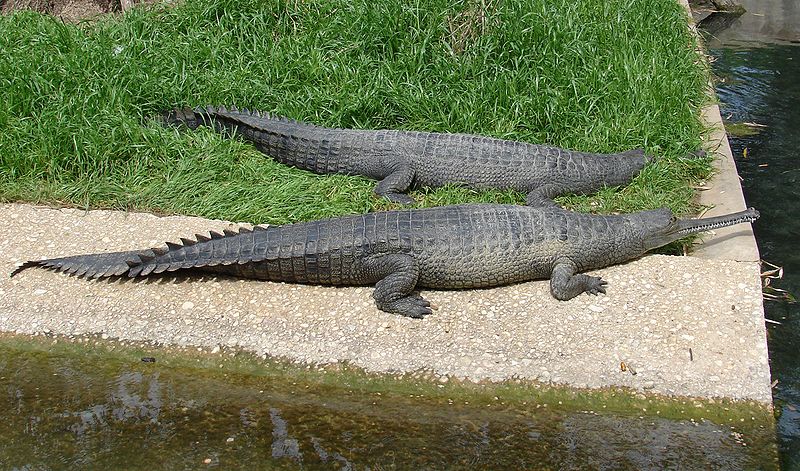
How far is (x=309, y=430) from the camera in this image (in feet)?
12.3

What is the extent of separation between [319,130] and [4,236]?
91.7 inches

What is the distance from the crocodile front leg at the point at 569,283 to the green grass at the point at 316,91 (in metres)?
1.22

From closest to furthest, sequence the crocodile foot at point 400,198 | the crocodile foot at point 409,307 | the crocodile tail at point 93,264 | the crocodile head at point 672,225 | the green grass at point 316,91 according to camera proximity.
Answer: the crocodile foot at point 409,307 → the crocodile tail at point 93,264 → the crocodile head at point 672,225 → the crocodile foot at point 400,198 → the green grass at point 316,91

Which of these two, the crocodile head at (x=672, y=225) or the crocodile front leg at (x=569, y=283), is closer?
the crocodile front leg at (x=569, y=283)

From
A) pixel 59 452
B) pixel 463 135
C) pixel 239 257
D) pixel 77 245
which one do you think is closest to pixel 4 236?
pixel 77 245

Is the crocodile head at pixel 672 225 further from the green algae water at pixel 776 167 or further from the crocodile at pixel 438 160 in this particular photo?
the crocodile at pixel 438 160

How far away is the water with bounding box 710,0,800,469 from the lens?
4215 millimetres

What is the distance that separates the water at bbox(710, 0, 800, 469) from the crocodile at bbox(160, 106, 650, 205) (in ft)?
3.33

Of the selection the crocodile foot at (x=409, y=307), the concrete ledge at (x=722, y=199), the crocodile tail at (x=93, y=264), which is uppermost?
the crocodile tail at (x=93, y=264)

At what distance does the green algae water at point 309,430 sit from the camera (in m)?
3.57

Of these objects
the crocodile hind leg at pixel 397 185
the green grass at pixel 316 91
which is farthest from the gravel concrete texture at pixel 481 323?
the crocodile hind leg at pixel 397 185

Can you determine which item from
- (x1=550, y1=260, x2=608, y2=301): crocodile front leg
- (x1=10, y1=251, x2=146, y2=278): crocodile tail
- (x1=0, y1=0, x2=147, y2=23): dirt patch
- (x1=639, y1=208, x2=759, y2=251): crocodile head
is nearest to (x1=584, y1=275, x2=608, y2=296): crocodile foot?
(x1=550, y1=260, x2=608, y2=301): crocodile front leg

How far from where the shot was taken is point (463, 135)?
6.26 meters

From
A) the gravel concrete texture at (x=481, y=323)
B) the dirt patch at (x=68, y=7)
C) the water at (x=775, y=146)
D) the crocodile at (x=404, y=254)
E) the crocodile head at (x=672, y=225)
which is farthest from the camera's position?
the dirt patch at (x=68, y=7)
